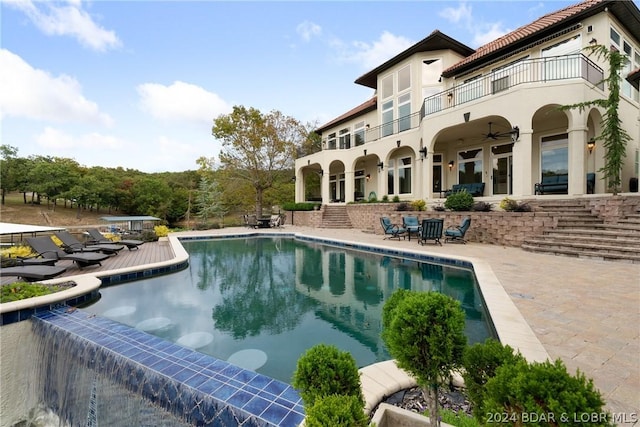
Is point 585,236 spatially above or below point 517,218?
below

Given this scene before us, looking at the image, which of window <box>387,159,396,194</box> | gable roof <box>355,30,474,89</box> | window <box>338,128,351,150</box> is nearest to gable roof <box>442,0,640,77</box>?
gable roof <box>355,30,474,89</box>

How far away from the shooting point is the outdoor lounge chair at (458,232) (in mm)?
10682

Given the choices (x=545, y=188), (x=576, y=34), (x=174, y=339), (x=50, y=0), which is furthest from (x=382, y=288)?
(x=576, y=34)

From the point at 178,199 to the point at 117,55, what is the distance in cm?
2391

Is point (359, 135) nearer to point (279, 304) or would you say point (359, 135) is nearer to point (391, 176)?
point (391, 176)

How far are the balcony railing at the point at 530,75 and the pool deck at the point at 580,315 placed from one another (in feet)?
23.0

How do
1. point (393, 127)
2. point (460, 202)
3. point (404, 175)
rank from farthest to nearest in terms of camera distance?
point (404, 175) < point (393, 127) < point (460, 202)

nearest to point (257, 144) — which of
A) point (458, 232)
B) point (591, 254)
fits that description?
point (458, 232)

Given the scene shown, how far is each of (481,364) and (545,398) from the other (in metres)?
0.58

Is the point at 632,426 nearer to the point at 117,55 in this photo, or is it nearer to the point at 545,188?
the point at 545,188

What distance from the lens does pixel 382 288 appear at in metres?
6.48

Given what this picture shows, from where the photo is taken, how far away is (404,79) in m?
17.3

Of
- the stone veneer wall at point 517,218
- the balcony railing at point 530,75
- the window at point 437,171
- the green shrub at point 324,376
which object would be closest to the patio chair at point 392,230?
the stone veneer wall at point 517,218

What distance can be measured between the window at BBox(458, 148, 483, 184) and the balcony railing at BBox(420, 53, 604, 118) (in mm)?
2979
